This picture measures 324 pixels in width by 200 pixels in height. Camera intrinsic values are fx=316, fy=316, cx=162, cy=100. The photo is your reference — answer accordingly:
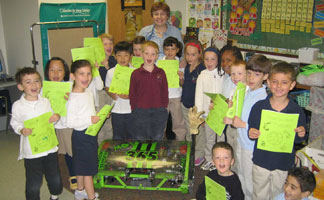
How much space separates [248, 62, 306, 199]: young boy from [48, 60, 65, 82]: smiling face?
175cm

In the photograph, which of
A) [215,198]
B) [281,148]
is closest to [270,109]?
[281,148]

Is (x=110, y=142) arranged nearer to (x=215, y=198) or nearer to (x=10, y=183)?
(x=10, y=183)

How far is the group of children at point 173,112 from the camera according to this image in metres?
2.28

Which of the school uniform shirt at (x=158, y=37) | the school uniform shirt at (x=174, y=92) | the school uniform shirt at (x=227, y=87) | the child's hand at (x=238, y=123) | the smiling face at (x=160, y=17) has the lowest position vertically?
the child's hand at (x=238, y=123)

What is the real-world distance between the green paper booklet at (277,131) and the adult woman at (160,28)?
1.78 metres

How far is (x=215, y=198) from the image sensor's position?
7.06 feet

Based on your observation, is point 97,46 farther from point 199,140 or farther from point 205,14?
point 205,14

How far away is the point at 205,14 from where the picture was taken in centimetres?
493

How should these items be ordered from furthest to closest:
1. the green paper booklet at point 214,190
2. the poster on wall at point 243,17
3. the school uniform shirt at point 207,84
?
the poster on wall at point 243,17 < the school uniform shirt at point 207,84 < the green paper booklet at point 214,190

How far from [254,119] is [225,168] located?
1.43 feet

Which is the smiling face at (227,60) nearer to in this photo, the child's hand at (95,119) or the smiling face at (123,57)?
the smiling face at (123,57)

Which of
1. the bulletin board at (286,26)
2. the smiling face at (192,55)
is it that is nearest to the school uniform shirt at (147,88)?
the smiling face at (192,55)

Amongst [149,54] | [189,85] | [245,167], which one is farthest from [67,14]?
[245,167]

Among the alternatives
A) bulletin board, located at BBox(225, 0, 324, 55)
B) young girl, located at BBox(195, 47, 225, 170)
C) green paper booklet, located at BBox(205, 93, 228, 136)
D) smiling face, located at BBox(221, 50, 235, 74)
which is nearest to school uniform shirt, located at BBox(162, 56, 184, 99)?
young girl, located at BBox(195, 47, 225, 170)
